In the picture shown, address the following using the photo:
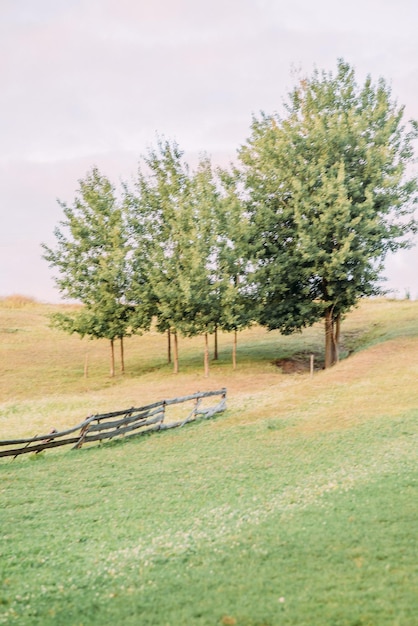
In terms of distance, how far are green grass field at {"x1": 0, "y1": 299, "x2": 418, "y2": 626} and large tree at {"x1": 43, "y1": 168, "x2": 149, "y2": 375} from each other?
48.8ft

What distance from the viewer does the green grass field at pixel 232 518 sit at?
8.03 m

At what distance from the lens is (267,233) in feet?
147

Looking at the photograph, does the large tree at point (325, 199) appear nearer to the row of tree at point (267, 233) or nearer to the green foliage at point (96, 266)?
the row of tree at point (267, 233)

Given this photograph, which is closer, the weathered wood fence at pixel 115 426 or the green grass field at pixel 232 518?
the green grass field at pixel 232 518

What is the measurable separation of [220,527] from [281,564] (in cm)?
240

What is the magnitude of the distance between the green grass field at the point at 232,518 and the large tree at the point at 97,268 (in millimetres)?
14879

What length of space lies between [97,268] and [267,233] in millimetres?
14658

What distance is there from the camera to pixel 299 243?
135 ft

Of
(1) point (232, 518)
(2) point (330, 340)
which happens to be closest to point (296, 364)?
(2) point (330, 340)

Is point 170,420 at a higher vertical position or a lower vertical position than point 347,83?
lower

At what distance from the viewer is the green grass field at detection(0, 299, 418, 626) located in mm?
8031

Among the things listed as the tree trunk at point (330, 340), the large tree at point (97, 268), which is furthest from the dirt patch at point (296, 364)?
the large tree at point (97, 268)

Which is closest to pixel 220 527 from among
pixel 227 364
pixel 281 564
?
pixel 281 564

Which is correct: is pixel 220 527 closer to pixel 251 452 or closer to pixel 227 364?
pixel 251 452
